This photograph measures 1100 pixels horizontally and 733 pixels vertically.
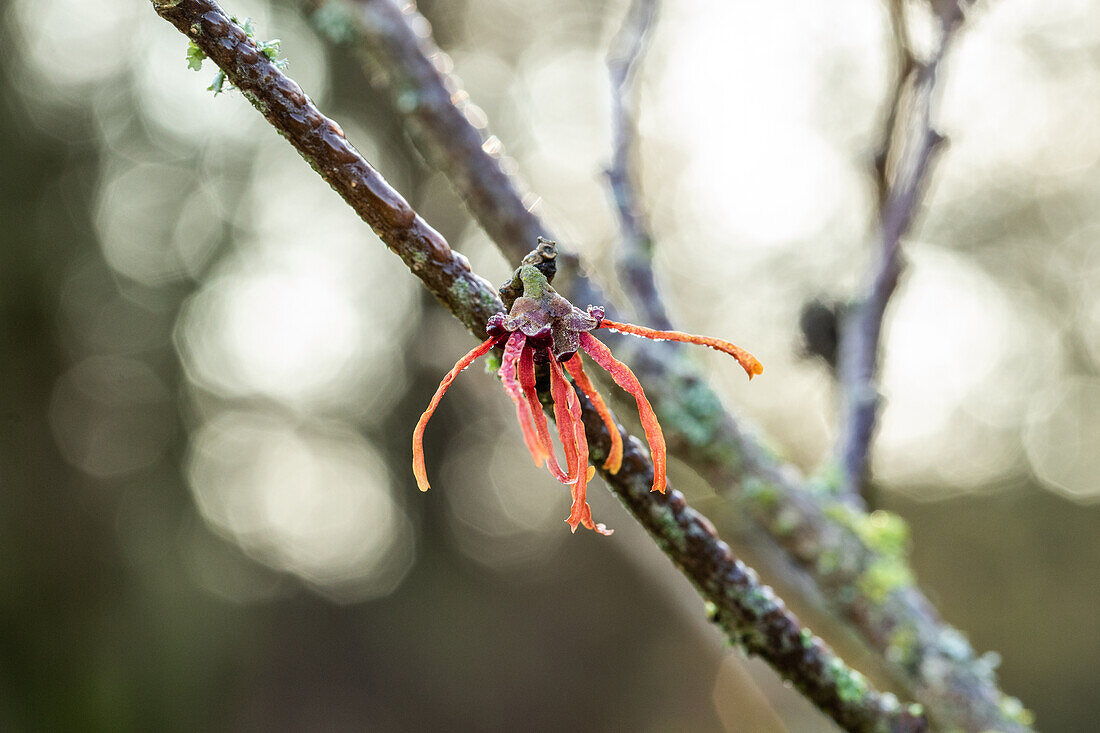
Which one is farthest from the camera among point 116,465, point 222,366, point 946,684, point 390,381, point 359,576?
point 359,576

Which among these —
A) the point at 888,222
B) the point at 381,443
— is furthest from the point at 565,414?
the point at 381,443

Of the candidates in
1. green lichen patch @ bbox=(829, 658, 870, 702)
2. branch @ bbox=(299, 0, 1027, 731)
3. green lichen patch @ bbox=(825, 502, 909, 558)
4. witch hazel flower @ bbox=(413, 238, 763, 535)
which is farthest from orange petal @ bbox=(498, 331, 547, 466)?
green lichen patch @ bbox=(825, 502, 909, 558)

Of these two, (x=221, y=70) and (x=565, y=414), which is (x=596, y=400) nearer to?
(x=565, y=414)

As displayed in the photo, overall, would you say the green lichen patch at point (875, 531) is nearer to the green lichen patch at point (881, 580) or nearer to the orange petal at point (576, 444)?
the green lichen patch at point (881, 580)

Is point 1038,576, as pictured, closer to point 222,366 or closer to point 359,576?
point 359,576

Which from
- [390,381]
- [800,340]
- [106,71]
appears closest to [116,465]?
[390,381]
